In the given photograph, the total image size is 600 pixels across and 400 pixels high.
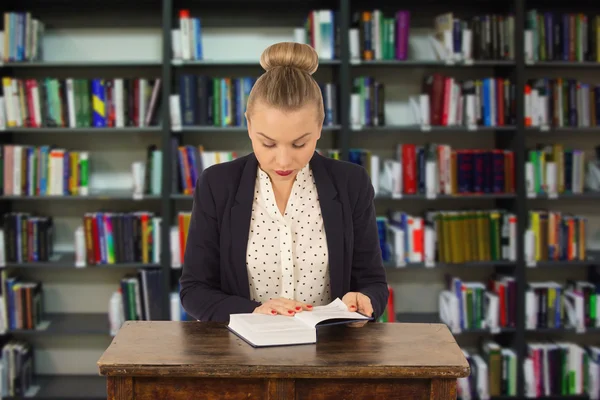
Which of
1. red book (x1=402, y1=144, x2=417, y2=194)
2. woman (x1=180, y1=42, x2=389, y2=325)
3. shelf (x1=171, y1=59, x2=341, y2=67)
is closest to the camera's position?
woman (x1=180, y1=42, x2=389, y2=325)

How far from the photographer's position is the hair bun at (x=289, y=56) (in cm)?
165

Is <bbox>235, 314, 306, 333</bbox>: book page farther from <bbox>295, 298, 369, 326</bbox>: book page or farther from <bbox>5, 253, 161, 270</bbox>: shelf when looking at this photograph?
<bbox>5, 253, 161, 270</bbox>: shelf

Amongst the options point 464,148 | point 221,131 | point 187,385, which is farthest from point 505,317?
point 187,385

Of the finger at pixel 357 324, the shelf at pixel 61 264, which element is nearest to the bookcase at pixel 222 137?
the shelf at pixel 61 264

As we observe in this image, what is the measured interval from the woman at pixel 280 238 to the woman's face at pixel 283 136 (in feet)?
0.20

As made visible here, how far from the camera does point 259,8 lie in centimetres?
398

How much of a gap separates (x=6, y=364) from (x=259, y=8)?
2309mm

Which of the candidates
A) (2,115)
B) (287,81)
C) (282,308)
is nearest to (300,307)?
(282,308)

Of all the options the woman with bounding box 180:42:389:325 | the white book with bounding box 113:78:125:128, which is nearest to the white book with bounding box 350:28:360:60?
the white book with bounding box 113:78:125:128

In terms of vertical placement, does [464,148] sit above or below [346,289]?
above

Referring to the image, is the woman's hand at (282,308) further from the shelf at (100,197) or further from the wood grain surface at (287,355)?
the shelf at (100,197)

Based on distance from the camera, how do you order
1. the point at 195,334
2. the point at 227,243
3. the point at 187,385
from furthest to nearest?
the point at 227,243 < the point at 195,334 < the point at 187,385

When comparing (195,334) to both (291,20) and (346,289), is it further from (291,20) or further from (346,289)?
(291,20)

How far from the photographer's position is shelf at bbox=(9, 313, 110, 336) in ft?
12.5
